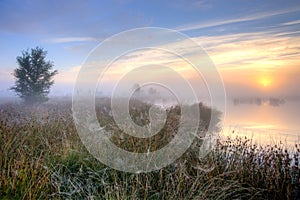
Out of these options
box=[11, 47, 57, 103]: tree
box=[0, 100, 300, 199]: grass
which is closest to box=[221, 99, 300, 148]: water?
box=[0, 100, 300, 199]: grass

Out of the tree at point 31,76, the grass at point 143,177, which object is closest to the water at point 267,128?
the grass at point 143,177

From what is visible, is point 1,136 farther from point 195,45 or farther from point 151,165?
point 195,45

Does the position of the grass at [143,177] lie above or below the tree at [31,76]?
below

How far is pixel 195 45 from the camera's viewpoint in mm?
5293

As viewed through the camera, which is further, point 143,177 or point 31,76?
point 31,76

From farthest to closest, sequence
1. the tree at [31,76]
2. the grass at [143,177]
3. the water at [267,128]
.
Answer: the tree at [31,76], the water at [267,128], the grass at [143,177]

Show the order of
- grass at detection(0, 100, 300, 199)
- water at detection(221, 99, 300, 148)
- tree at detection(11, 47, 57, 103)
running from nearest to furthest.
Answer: grass at detection(0, 100, 300, 199) → water at detection(221, 99, 300, 148) → tree at detection(11, 47, 57, 103)

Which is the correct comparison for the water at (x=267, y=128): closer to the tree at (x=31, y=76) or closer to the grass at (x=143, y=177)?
the grass at (x=143, y=177)

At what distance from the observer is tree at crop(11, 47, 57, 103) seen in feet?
48.5

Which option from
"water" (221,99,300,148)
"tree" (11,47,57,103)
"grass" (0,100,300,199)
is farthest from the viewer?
"tree" (11,47,57,103)

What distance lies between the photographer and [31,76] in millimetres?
15055

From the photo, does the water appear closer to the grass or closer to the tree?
the grass

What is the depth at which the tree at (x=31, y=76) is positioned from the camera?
14797 mm

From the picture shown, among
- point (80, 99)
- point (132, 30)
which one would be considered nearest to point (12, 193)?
point (132, 30)
